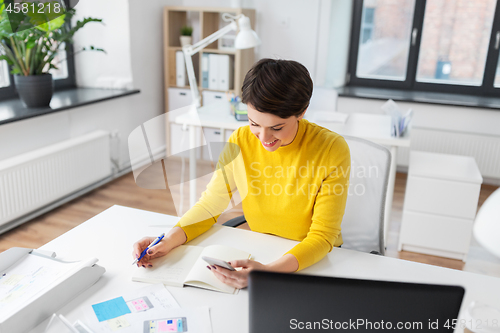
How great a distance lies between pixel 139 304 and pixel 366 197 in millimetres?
826

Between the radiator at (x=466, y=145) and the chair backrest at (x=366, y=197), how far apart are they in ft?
8.06

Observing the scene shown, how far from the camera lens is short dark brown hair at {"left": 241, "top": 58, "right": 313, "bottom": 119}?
1.11 metres

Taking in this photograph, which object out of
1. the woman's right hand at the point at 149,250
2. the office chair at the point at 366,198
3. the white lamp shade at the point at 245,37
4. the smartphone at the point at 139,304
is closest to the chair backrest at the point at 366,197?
the office chair at the point at 366,198

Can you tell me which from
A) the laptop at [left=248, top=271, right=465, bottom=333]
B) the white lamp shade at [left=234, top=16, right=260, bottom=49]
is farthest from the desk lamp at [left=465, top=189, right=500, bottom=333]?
the white lamp shade at [left=234, top=16, right=260, bottom=49]

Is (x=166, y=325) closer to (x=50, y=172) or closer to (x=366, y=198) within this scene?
(x=366, y=198)

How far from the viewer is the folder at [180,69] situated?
3852 mm

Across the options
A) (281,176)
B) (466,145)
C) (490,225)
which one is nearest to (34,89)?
(281,176)

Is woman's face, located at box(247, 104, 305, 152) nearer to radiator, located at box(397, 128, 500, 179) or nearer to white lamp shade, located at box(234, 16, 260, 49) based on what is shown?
white lamp shade, located at box(234, 16, 260, 49)

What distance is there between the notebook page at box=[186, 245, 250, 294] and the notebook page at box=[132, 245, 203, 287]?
3cm

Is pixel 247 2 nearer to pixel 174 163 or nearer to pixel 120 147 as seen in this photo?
pixel 120 147

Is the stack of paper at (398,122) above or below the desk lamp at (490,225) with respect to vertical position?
below

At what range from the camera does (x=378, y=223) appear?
1426 millimetres

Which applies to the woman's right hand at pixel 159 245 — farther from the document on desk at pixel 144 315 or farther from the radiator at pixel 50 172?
the radiator at pixel 50 172

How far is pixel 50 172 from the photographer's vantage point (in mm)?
2770
